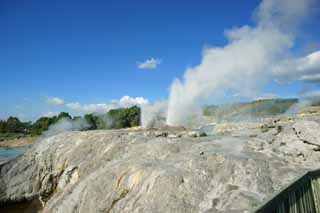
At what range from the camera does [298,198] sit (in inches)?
194

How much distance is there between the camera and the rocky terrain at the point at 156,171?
22.1 feet

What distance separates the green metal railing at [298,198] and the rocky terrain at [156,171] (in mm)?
647

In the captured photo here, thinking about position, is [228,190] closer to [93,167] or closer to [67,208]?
[67,208]

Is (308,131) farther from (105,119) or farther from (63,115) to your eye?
(63,115)

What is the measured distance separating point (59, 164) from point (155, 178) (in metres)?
6.25

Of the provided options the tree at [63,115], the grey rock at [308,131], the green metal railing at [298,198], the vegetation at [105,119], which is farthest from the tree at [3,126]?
the green metal railing at [298,198]

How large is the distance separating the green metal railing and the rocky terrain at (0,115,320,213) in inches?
25.5

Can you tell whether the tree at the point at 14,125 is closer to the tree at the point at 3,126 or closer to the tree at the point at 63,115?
the tree at the point at 3,126

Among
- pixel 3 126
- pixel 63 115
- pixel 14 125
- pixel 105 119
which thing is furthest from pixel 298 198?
pixel 14 125

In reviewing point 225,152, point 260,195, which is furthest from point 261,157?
point 260,195

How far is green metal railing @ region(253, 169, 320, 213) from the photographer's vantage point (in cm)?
391

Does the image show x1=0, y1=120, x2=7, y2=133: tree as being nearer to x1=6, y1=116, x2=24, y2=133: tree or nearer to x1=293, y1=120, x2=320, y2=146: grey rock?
x1=6, y1=116, x2=24, y2=133: tree

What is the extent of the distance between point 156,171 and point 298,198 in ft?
12.2

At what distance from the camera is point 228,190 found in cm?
664
